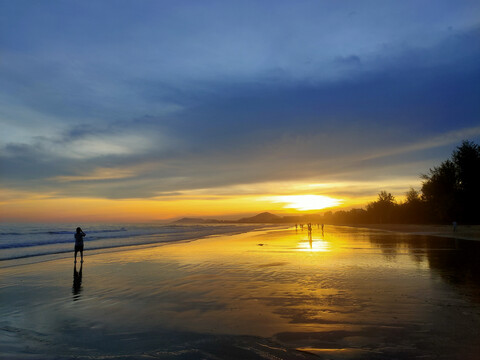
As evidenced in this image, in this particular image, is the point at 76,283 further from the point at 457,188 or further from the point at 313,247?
the point at 457,188

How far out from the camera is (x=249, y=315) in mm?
8266

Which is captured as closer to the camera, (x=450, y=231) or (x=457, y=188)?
(x=450, y=231)

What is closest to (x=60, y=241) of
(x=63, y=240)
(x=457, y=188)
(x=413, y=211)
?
(x=63, y=240)

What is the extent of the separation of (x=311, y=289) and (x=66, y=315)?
743cm

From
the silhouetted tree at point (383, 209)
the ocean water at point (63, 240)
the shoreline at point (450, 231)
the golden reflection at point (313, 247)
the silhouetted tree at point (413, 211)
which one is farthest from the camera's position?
the silhouetted tree at point (383, 209)

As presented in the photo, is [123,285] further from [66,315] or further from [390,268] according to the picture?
[390,268]

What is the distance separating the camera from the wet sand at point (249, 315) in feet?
19.9

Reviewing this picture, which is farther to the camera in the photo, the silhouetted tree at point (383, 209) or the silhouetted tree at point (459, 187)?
the silhouetted tree at point (383, 209)

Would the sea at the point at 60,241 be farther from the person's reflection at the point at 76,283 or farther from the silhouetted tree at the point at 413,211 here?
the silhouetted tree at the point at 413,211

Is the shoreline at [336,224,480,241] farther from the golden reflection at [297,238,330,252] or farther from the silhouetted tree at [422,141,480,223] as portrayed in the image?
the golden reflection at [297,238,330,252]

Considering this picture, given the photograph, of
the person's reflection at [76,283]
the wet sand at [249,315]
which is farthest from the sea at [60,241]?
the wet sand at [249,315]

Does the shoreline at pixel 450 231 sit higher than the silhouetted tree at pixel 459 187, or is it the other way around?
the silhouetted tree at pixel 459 187

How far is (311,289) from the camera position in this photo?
1098 centimetres

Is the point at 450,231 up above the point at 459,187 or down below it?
below
